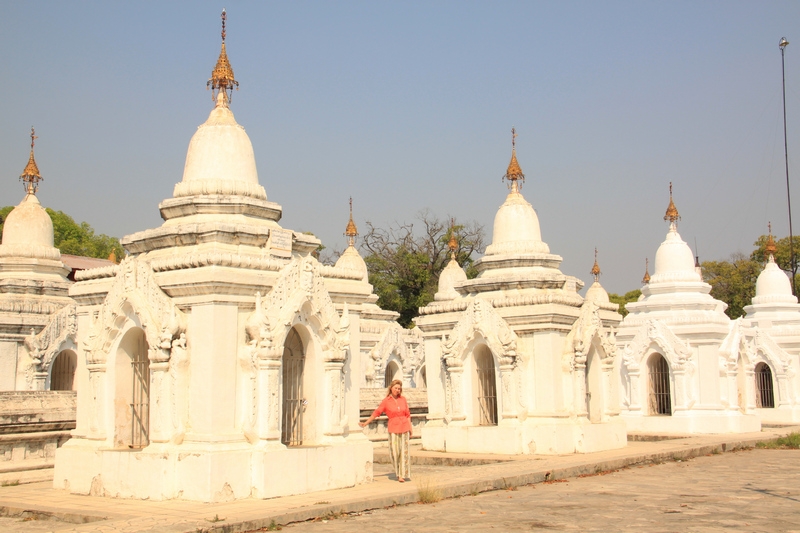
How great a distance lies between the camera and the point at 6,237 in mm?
23641

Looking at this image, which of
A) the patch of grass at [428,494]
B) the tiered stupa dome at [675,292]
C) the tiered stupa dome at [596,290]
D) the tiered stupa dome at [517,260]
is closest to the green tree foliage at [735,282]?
the tiered stupa dome at [596,290]

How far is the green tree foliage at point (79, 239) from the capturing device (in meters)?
53.4

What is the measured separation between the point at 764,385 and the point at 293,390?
20067 millimetres

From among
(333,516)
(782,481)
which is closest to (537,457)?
(782,481)

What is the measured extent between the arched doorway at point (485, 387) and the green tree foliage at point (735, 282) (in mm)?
37187

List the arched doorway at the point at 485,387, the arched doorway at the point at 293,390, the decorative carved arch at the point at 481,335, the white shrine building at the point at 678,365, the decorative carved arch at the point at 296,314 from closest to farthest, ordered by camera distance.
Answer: the decorative carved arch at the point at 296,314, the arched doorway at the point at 293,390, the decorative carved arch at the point at 481,335, the arched doorway at the point at 485,387, the white shrine building at the point at 678,365

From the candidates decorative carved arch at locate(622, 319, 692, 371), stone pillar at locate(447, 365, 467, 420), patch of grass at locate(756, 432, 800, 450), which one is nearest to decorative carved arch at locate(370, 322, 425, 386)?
decorative carved arch at locate(622, 319, 692, 371)

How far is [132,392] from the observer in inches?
485

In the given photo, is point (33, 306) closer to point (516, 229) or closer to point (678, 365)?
point (516, 229)

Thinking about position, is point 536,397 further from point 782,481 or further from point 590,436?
point 782,481

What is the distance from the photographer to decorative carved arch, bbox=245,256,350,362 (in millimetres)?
11219

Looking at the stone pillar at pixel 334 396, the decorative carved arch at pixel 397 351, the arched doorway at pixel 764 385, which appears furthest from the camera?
the decorative carved arch at pixel 397 351

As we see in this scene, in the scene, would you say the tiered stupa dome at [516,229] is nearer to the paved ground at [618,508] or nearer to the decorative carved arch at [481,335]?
the decorative carved arch at [481,335]

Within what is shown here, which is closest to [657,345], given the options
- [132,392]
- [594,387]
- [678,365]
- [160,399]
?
[678,365]
